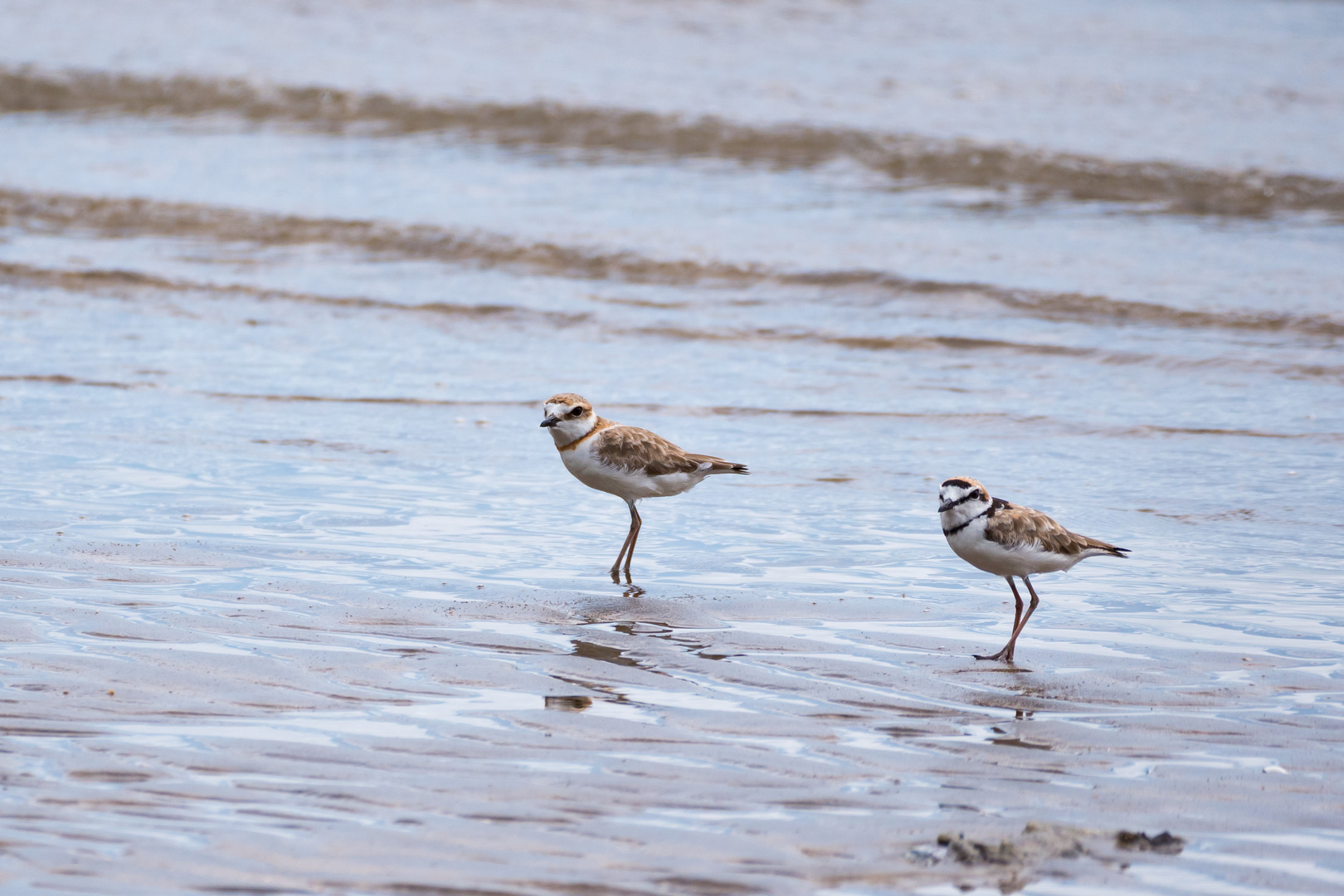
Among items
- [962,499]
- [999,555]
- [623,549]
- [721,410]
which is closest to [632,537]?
[623,549]

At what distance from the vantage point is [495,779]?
4.40 metres

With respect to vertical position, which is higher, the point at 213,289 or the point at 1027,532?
the point at 213,289

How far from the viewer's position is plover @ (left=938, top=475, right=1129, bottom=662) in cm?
592

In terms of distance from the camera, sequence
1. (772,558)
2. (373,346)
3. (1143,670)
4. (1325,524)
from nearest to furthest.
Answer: (1143,670) → (772,558) → (1325,524) → (373,346)

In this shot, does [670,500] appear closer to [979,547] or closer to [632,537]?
[632,537]

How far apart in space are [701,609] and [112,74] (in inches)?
825

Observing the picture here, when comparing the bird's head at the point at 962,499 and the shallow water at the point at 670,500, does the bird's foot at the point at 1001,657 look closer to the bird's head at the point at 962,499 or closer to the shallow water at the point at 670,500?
the shallow water at the point at 670,500

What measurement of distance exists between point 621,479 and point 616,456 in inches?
5.2

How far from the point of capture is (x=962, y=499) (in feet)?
19.6

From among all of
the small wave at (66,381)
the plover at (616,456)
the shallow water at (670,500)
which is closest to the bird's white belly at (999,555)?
the shallow water at (670,500)

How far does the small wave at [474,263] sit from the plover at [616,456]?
262 inches

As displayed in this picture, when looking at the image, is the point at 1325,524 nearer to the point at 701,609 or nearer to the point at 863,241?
the point at 701,609

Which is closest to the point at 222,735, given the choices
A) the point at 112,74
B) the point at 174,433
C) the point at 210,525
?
the point at 210,525

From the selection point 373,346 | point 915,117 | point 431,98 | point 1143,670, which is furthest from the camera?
point 431,98
